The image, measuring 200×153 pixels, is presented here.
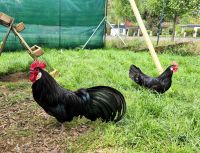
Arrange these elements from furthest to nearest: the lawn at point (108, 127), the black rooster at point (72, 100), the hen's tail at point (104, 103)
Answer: the hen's tail at point (104, 103)
the black rooster at point (72, 100)
the lawn at point (108, 127)

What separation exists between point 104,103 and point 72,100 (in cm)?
40

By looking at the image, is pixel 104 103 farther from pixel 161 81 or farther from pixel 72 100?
pixel 161 81

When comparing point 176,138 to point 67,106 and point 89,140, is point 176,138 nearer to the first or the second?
point 89,140

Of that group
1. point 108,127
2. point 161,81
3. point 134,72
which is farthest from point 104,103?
point 134,72

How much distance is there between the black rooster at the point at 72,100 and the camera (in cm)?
407

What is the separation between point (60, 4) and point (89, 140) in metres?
9.96

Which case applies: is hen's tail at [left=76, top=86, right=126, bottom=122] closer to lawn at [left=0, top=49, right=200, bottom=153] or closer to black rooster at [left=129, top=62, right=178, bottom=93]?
lawn at [left=0, top=49, right=200, bottom=153]

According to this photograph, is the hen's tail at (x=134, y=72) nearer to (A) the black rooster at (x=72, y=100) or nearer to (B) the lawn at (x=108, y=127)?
(B) the lawn at (x=108, y=127)

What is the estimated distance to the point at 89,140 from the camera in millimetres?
3895

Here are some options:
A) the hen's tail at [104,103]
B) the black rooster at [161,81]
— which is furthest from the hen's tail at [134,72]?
the hen's tail at [104,103]

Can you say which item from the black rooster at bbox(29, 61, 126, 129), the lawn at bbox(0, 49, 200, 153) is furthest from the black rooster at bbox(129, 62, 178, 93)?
the black rooster at bbox(29, 61, 126, 129)

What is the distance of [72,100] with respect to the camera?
422 centimetres

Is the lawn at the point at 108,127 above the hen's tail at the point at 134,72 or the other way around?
the other way around

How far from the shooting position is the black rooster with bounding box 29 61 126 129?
407cm
